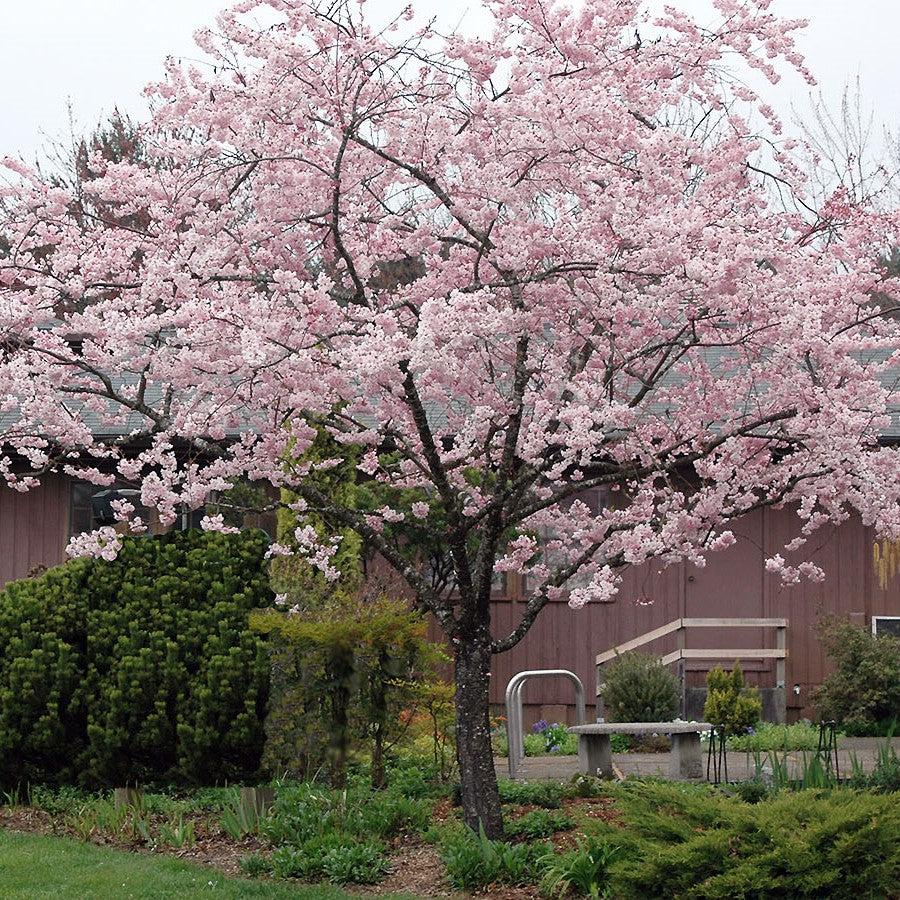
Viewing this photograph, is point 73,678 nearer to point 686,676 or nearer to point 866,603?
point 686,676

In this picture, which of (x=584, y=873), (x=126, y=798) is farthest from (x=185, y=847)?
(x=584, y=873)

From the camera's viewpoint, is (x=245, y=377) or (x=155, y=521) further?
(x=155, y=521)

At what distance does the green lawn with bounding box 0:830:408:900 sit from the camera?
6.77 metres

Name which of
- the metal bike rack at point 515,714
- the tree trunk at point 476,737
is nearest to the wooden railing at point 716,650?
the metal bike rack at point 515,714

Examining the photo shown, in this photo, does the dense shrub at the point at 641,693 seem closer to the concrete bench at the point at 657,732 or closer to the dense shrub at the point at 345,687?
the concrete bench at the point at 657,732

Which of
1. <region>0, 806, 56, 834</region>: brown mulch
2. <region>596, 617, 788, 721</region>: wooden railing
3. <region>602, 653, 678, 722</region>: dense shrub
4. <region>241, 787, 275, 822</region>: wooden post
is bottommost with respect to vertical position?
<region>0, 806, 56, 834</region>: brown mulch

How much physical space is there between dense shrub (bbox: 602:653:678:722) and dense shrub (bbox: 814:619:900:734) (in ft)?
4.53

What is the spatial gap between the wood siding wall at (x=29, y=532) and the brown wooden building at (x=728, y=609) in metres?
0.77

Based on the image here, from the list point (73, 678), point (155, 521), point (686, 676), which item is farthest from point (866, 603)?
point (73, 678)

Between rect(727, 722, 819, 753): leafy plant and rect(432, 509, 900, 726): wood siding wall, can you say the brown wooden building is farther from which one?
rect(727, 722, 819, 753): leafy plant

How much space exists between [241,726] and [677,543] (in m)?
3.03

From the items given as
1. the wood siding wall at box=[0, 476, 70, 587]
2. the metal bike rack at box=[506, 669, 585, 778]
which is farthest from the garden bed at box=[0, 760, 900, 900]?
the wood siding wall at box=[0, 476, 70, 587]

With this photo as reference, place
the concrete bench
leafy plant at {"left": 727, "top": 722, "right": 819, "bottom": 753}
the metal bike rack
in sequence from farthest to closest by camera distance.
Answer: leafy plant at {"left": 727, "top": 722, "right": 819, "bottom": 753} → the metal bike rack → the concrete bench

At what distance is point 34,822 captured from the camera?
8820 mm
